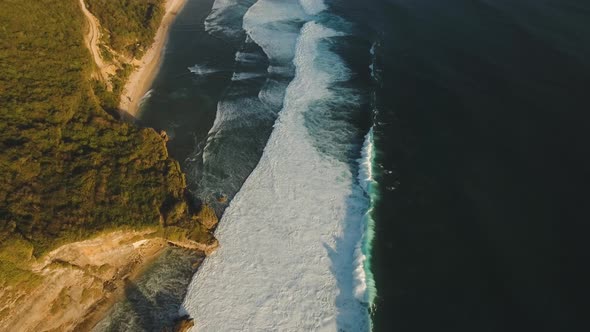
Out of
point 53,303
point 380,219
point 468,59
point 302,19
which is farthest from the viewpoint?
point 302,19

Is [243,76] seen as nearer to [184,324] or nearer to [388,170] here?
[388,170]

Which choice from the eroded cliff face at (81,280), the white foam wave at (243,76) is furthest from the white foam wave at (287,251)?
the white foam wave at (243,76)

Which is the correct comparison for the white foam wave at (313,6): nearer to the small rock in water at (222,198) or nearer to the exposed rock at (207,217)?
the small rock in water at (222,198)

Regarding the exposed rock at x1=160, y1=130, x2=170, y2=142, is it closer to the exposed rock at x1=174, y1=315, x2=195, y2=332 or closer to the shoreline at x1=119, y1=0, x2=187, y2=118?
the shoreline at x1=119, y1=0, x2=187, y2=118

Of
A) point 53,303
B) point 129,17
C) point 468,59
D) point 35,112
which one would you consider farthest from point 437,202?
point 129,17

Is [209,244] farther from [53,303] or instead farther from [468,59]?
[468,59]
